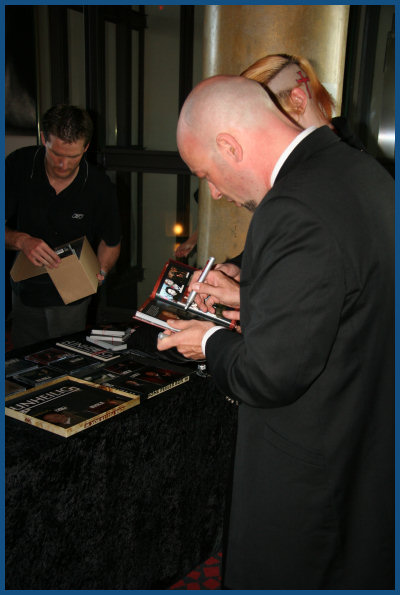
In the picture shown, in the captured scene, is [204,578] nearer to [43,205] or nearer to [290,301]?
[290,301]

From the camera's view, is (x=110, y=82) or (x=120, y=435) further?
(x=110, y=82)

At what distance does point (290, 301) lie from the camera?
38.8 inches

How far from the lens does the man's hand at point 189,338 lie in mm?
1312

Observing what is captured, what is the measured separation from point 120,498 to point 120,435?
0.22m

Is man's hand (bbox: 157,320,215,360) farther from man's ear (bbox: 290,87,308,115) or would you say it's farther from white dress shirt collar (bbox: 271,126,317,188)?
man's ear (bbox: 290,87,308,115)

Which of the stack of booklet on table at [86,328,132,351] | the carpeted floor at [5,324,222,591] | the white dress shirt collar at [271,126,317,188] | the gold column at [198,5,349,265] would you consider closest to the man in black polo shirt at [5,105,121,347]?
the stack of booklet on table at [86,328,132,351]

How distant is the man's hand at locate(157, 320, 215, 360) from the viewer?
1.31 meters

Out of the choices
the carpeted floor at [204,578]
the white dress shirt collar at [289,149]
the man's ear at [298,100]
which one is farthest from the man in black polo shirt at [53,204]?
the white dress shirt collar at [289,149]

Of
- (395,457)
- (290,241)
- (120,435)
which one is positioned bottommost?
(120,435)

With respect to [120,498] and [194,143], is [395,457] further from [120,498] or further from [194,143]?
[120,498]

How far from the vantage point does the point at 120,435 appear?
1.71m

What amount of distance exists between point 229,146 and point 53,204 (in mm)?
1810

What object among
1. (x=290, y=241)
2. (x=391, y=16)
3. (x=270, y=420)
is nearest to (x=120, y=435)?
(x=270, y=420)

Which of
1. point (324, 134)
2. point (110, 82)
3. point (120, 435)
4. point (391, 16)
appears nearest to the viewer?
point (324, 134)
